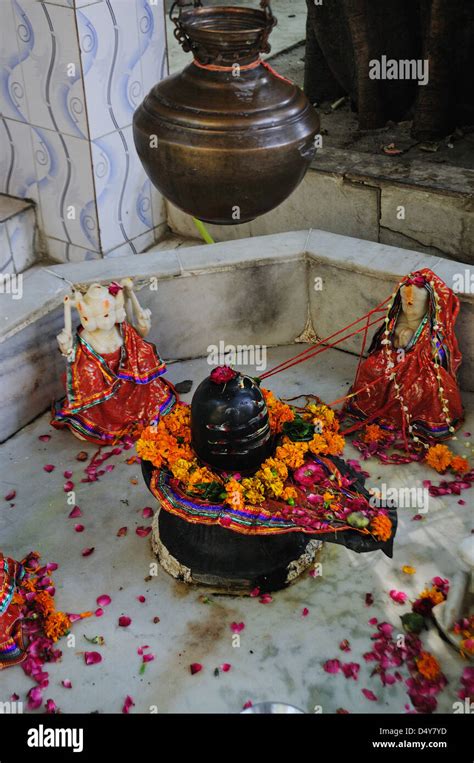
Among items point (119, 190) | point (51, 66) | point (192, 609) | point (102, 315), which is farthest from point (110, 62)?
point (192, 609)

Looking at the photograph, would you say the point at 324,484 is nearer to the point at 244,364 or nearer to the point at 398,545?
the point at 398,545

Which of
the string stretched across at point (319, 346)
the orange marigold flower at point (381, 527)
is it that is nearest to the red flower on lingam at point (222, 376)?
the orange marigold flower at point (381, 527)

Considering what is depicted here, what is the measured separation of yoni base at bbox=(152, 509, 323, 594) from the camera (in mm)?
3672

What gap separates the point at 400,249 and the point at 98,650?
2.79 meters

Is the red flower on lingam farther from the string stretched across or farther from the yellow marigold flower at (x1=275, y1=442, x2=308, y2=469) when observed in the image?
the string stretched across

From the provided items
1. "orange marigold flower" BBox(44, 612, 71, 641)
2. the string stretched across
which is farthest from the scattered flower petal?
the string stretched across

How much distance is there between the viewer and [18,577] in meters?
3.68

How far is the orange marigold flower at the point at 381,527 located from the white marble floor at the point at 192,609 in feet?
1.34

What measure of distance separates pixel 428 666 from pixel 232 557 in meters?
0.91

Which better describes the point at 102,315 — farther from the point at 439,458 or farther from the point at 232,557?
the point at 439,458

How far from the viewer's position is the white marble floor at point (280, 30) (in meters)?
7.20

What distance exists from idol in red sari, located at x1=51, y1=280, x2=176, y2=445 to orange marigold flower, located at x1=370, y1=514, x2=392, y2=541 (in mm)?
1570

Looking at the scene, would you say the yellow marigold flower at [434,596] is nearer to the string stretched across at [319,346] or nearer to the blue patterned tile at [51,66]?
the string stretched across at [319,346]

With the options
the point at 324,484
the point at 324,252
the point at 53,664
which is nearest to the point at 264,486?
the point at 324,484
